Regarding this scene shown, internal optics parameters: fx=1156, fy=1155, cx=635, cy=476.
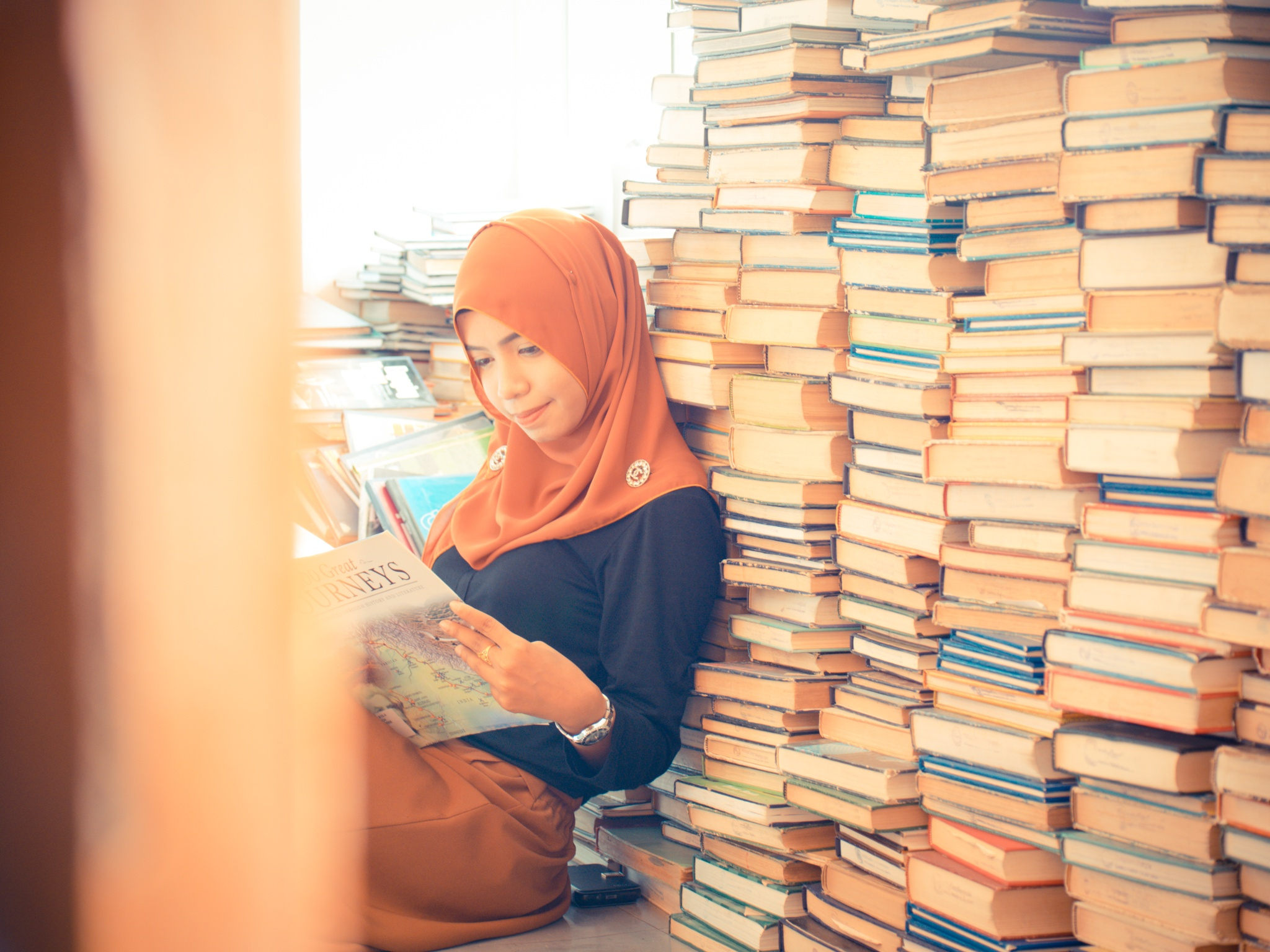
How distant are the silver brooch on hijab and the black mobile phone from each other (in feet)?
2.17

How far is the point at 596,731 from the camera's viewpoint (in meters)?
1.52

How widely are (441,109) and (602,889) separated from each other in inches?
89.6

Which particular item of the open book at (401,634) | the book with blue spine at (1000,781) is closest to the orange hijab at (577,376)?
the open book at (401,634)

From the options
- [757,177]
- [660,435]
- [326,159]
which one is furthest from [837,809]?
[326,159]

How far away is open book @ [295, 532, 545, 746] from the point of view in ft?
4.59

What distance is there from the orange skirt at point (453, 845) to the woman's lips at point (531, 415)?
1.60 feet

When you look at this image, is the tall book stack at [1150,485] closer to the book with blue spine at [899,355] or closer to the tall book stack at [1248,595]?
the tall book stack at [1248,595]

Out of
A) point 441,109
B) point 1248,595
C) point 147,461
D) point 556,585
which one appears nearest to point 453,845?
point 556,585

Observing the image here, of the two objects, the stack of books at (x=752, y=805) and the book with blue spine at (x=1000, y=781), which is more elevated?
the book with blue spine at (x=1000, y=781)

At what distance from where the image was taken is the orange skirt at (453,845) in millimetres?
1588

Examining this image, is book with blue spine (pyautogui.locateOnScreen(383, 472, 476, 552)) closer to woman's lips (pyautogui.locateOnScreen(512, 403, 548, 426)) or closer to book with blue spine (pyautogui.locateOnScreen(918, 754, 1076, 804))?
woman's lips (pyautogui.locateOnScreen(512, 403, 548, 426))

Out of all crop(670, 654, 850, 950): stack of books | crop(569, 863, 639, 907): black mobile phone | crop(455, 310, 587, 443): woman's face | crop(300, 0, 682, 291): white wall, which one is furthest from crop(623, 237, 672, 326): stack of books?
crop(300, 0, 682, 291): white wall

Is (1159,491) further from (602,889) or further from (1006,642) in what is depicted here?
(602,889)

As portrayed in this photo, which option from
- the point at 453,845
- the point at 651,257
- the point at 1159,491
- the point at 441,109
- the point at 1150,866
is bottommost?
the point at 453,845
